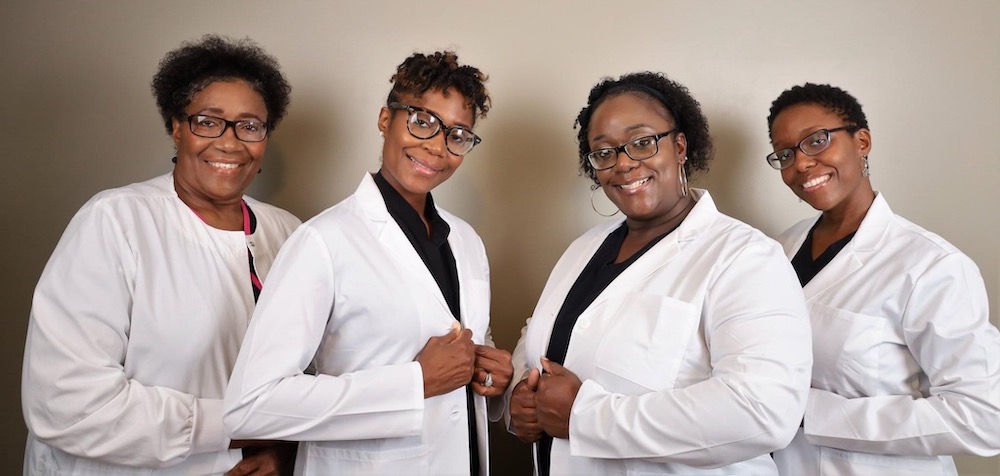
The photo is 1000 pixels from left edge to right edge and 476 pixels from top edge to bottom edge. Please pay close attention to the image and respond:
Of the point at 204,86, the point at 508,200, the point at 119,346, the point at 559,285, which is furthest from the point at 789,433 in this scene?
the point at 204,86

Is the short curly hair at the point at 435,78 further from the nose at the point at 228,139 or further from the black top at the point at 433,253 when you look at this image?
the nose at the point at 228,139

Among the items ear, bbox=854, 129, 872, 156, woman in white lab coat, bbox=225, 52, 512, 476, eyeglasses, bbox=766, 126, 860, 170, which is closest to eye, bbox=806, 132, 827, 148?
eyeglasses, bbox=766, 126, 860, 170

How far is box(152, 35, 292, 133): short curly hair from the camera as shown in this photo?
1.96 m

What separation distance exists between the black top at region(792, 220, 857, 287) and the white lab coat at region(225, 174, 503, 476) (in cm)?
103

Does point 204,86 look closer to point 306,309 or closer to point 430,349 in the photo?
point 306,309

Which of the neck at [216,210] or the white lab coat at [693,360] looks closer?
the white lab coat at [693,360]

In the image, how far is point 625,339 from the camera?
162 centimetres

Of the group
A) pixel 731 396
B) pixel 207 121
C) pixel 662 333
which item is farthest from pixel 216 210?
pixel 731 396

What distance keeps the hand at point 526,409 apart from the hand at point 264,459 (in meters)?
0.65

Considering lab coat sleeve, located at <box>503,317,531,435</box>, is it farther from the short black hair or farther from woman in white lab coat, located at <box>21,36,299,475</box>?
the short black hair

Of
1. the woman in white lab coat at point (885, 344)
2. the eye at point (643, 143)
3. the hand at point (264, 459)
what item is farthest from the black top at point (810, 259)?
the hand at point (264, 459)

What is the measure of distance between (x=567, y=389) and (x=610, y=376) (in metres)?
0.11

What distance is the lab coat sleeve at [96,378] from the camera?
164 cm

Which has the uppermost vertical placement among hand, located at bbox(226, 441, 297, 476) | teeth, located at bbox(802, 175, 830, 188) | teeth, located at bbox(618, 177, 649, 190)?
teeth, located at bbox(802, 175, 830, 188)
